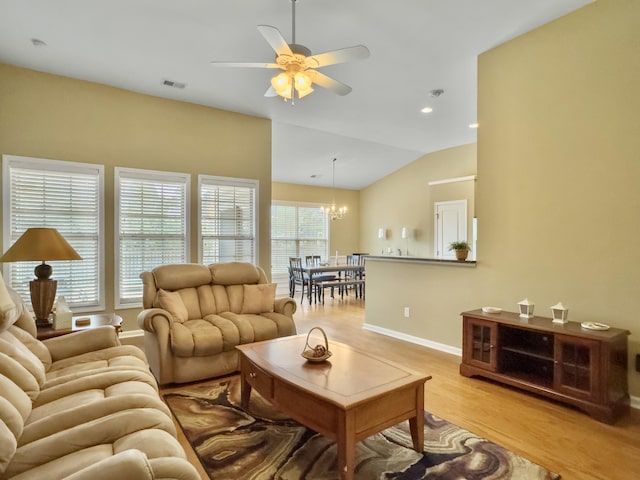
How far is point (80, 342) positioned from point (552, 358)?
3569 millimetres

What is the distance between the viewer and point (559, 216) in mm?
3203

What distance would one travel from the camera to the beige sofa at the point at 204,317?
125 inches

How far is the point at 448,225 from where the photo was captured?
795cm

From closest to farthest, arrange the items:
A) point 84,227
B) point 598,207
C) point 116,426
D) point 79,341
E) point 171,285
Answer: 1. point 116,426
2. point 79,341
3. point 598,207
4. point 171,285
5. point 84,227

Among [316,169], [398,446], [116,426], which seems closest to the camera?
[116,426]

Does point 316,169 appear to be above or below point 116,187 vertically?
above

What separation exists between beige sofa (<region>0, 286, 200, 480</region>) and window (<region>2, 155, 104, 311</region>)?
2.18 metres

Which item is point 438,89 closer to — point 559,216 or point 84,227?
point 559,216

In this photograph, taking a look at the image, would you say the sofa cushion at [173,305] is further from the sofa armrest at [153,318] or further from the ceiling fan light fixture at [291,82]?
the ceiling fan light fixture at [291,82]

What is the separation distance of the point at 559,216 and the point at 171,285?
3.76 metres

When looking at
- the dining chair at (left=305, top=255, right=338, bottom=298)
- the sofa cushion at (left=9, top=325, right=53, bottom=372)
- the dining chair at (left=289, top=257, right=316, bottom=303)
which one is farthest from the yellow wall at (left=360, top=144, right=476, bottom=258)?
the sofa cushion at (left=9, top=325, right=53, bottom=372)

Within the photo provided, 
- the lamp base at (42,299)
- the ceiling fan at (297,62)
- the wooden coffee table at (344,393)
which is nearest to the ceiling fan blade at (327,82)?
the ceiling fan at (297,62)

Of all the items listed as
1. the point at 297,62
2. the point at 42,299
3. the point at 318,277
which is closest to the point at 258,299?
the point at 42,299

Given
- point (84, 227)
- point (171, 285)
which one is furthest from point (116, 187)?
point (171, 285)
